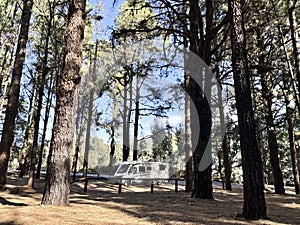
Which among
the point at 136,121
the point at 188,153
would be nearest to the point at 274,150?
the point at 188,153

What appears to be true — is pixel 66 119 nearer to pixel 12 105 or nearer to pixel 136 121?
pixel 12 105

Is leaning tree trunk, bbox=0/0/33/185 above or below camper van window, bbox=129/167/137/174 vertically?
above

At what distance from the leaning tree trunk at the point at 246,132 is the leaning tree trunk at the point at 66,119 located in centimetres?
440

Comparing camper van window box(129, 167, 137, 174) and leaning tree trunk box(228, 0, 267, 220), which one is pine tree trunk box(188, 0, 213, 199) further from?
camper van window box(129, 167, 137, 174)

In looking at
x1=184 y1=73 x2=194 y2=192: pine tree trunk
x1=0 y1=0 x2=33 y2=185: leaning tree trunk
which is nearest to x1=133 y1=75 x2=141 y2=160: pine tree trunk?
x1=184 y1=73 x2=194 y2=192: pine tree trunk

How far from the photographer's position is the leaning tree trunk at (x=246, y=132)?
20.0ft

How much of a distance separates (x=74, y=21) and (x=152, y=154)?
112 feet

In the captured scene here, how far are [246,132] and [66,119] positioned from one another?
15.5 feet

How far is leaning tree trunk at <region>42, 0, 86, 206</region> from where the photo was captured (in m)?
6.80

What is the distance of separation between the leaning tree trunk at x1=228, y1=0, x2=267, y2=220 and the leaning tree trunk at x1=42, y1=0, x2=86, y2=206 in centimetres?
440

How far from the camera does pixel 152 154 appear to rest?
4044 cm

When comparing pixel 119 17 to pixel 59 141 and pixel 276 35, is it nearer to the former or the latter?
pixel 276 35

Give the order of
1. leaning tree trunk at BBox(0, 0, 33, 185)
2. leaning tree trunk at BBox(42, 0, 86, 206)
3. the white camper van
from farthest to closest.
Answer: the white camper van → leaning tree trunk at BBox(0, 0, 33, 185) → leaning tree trunk at BBox(42, 0, 86, 206)

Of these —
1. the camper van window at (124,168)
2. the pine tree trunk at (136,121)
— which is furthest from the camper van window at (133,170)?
the pine tree trunk at (136,121)
